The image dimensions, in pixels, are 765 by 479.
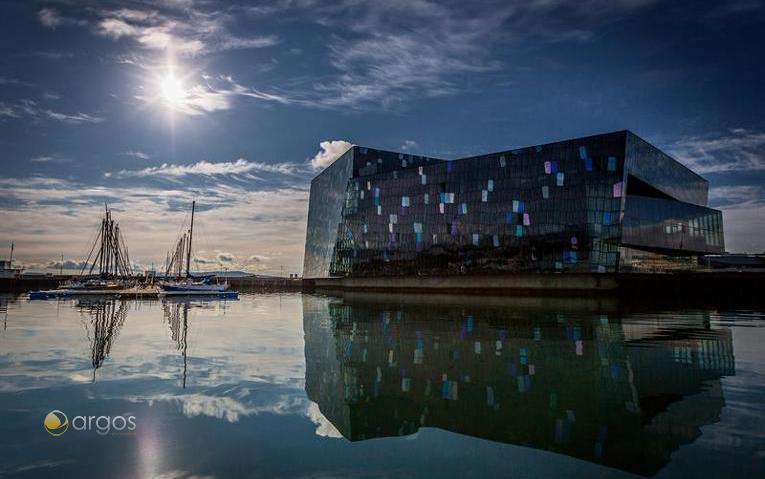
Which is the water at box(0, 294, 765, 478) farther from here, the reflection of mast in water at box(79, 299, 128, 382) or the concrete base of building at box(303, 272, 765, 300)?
the concrete base of building at box(303, 272, 765, 300)

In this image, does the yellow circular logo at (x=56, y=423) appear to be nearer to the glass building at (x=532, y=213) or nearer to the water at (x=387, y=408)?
the water at (x=387, y=408)

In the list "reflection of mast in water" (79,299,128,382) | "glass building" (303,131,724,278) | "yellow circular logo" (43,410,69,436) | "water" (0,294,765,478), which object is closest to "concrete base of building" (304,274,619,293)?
"glass building" (303,131,724,278)

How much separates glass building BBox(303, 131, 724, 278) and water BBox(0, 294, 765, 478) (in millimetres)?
46554

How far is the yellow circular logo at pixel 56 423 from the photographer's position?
7.65 m

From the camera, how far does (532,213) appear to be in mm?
67125

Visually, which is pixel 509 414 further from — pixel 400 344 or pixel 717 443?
pixel 400 344

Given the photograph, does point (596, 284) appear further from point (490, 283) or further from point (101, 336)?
point (101, 336)

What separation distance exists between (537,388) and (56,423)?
27.3 feet

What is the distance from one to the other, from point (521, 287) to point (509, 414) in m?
→ 55.7

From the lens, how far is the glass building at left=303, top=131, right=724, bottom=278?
6100cm

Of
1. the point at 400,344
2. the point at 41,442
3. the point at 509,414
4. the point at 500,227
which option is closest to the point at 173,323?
the point at 400,344

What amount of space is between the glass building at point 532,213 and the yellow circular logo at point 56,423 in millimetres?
59279

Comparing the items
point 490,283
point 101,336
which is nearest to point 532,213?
point 490,283

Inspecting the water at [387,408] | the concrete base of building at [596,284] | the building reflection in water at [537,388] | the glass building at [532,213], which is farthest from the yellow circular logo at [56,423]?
the glass building at [532,213]
